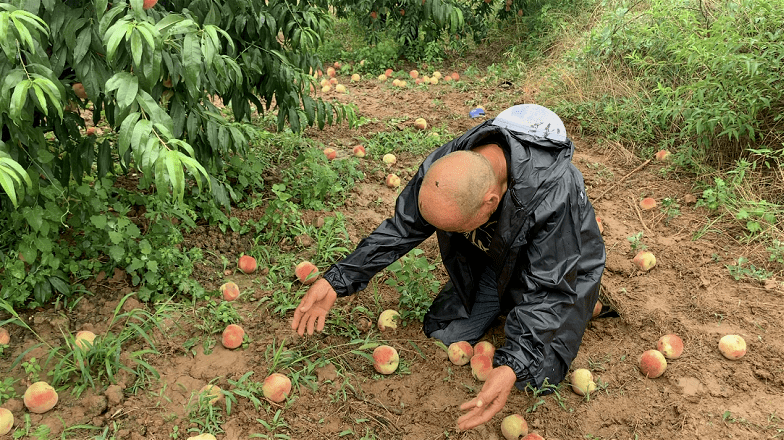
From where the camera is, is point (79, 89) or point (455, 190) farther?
point (79, 89)

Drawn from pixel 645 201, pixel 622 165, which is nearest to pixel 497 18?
pixel 622 165

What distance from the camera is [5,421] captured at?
2.19 metres

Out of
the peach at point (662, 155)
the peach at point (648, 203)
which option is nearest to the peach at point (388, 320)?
the peach at point (648, 203)

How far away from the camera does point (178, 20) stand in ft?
6.20

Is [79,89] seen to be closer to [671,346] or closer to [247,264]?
[247,264]

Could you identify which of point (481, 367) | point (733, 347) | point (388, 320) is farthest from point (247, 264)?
point (733, 347)

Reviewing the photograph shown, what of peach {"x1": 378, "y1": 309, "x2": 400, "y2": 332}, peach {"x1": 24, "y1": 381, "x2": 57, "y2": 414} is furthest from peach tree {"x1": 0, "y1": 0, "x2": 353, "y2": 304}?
peach {"x1": 378, "y1": 309, "x2": 400, "y2": 332}

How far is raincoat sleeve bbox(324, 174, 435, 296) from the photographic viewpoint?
2494 millimetres

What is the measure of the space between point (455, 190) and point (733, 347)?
175 centimetres

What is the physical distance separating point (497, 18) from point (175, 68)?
19.8ft

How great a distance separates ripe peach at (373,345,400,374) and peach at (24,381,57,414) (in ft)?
4.41

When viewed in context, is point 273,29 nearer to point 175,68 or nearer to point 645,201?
point 175,68

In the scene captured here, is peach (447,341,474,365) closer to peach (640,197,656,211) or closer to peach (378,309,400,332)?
peach (378,309,400,332)

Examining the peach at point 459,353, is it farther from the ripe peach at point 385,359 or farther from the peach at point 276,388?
the peach at point 276,388
